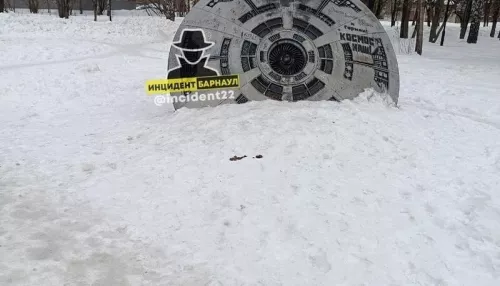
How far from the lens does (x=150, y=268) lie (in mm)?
3047

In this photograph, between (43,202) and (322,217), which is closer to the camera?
(322,217)

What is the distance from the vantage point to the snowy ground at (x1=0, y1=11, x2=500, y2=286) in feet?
10.1

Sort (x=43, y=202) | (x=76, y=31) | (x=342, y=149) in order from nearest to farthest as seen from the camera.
Answer: (x=43, y=202) → (x=342, y=149) → (x=76, y=31)

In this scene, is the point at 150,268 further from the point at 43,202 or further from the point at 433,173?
the point at 433,173

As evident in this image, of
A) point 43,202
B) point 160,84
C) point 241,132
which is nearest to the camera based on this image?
point 43,202

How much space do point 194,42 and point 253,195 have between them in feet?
11.5

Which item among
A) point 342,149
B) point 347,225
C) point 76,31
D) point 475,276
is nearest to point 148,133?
point 342,149

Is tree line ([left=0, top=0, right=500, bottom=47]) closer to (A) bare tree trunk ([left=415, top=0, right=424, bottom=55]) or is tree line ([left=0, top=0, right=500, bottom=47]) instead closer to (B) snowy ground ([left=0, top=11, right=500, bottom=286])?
(A) bare tree trunk ([left=415, top=0, right=424, bottom=55])

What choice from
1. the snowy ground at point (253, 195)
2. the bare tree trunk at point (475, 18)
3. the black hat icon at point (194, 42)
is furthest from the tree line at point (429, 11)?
the black hat icon at point (194, 42)

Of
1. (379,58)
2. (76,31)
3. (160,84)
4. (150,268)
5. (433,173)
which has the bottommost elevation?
(150,268)

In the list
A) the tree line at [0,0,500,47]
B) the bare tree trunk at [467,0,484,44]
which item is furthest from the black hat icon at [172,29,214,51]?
the bare tree trunk at [467,0,484,44]

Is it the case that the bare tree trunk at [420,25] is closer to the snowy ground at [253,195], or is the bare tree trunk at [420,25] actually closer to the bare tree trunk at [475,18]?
the bare tree trunk at [475,18]

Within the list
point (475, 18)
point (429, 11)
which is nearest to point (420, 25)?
point (475, 18)

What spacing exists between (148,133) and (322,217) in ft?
10.2
